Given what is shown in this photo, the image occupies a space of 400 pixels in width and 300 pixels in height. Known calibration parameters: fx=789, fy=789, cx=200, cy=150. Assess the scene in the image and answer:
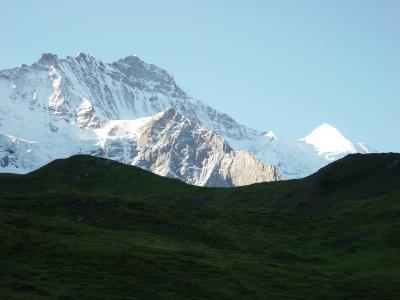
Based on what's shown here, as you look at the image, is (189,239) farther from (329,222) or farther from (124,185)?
(124,185)

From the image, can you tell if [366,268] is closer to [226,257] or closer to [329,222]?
[226,257]

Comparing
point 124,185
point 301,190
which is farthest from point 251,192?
point 124,185

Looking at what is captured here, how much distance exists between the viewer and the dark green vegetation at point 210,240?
254 ft

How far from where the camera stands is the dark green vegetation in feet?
254

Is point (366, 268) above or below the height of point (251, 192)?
below

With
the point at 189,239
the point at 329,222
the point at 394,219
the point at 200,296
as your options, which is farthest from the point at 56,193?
the point at 200,296

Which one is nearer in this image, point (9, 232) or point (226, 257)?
point (9, 232)

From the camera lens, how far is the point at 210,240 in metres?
113

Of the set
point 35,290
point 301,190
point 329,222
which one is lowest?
point 35,290

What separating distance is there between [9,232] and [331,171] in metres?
92.2

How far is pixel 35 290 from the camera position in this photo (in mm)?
67312

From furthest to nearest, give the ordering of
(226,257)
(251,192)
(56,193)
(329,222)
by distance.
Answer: (251,192)
(56,193)
(329,222)
(226,257)

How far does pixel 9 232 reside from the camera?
91.4 meters

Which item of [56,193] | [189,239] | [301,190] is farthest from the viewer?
[301,190]
